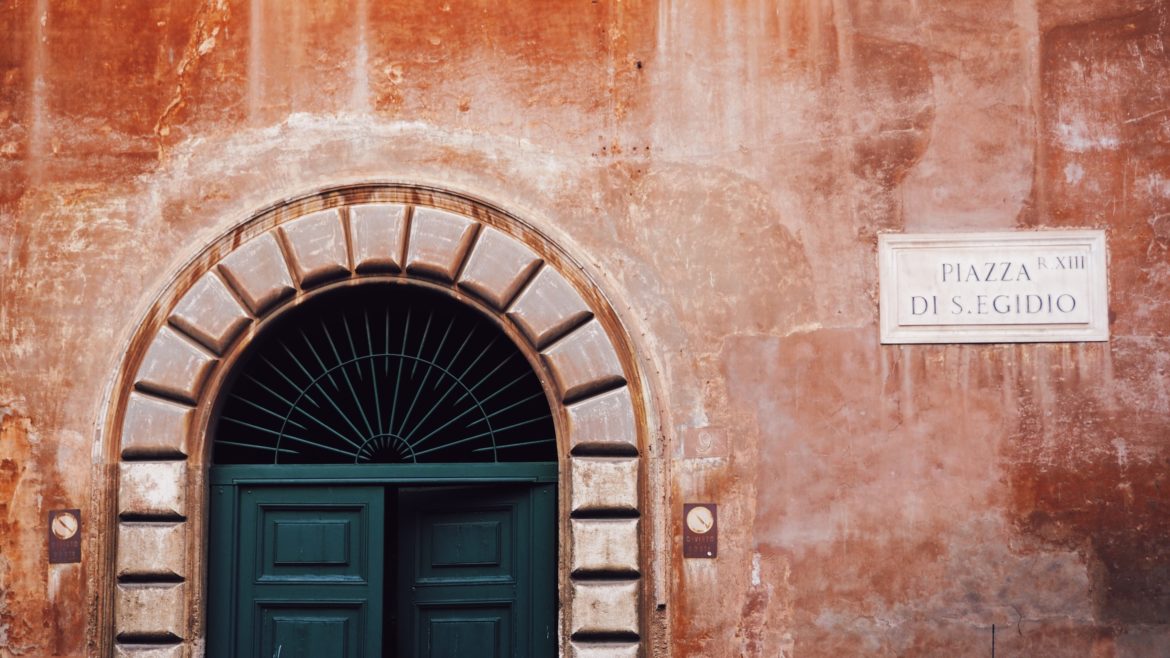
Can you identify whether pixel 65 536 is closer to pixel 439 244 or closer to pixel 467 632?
pixel 467 632

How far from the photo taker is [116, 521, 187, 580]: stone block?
6539 mm

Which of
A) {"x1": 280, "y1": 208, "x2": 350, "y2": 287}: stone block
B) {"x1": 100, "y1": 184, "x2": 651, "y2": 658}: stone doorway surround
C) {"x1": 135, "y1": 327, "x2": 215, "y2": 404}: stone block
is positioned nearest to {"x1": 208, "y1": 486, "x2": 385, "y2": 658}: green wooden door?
{"x1": 100, "y1": 184, "x2": 651, "y2": 658}: stone doorway surround

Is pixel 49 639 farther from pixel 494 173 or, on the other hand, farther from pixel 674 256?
pixel 674 256

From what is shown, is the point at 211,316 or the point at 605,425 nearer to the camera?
the point at 605,425

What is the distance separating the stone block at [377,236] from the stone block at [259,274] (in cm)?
37

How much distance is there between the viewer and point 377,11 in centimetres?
680

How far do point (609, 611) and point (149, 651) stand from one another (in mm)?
2218

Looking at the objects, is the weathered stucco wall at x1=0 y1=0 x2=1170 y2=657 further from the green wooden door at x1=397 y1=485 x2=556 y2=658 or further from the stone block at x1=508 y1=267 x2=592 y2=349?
the green wooden door at x1=397 y1=485 x2=556 y2=658

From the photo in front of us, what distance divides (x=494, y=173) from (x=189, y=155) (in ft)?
5.03

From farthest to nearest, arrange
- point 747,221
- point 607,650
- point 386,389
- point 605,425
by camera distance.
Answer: point 386,389
point 747,221
point 605,425
point 607,650

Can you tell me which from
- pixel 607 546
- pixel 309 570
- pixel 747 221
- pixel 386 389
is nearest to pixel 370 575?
pixel 309 570

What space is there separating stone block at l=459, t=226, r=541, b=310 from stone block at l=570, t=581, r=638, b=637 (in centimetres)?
145

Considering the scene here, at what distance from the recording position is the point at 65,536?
659 cm

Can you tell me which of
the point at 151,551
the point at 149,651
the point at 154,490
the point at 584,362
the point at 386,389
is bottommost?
the point at 149,651
